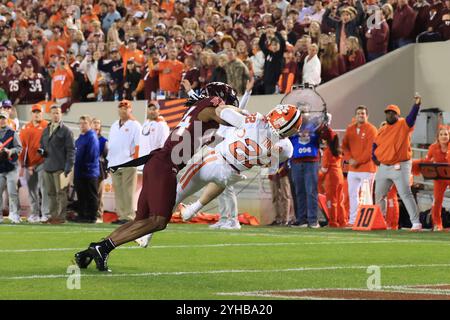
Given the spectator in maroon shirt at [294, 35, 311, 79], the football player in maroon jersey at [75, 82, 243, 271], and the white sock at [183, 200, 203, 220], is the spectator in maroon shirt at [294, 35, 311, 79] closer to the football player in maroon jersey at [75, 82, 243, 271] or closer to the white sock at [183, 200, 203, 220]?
the white sock at [183, 200, 203, 220]

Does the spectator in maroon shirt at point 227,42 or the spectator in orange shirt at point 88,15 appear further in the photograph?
the spectator in orange shirt at point 88,15

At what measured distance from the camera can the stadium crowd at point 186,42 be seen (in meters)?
20.8

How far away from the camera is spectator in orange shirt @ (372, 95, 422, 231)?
17.7m

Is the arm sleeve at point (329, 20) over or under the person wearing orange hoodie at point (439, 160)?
over

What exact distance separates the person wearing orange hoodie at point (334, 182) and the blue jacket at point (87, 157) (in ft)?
12.9

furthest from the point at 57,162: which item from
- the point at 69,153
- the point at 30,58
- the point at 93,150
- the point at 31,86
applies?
the point at 30,58

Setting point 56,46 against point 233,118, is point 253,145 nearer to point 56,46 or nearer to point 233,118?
point 233,118

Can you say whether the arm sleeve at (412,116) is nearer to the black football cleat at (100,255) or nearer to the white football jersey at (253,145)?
the white football jersey at (253,145)

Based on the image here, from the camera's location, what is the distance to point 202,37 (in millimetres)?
23734

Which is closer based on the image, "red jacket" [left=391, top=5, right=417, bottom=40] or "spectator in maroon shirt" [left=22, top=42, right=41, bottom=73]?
"red jacket" [left=391, top=5, right=417, bottom=40]

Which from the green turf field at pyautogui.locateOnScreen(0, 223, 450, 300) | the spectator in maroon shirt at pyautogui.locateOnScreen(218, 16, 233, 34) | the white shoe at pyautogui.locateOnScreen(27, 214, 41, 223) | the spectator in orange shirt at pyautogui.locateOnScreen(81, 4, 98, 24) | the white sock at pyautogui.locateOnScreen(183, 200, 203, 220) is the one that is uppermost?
the spectator in orange shirt at pyautogui.locateOnScreen(81, 4, 98, 24)

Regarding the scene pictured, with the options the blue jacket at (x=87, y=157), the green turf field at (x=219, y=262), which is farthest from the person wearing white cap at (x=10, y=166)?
the green turf field at (x=219, y=262)

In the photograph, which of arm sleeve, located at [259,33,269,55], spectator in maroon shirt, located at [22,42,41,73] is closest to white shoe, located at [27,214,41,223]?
arm sleeve, located at [259,33,269,55]

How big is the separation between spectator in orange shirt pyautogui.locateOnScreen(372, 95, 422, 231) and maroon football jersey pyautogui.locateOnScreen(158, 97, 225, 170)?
7.60 m
